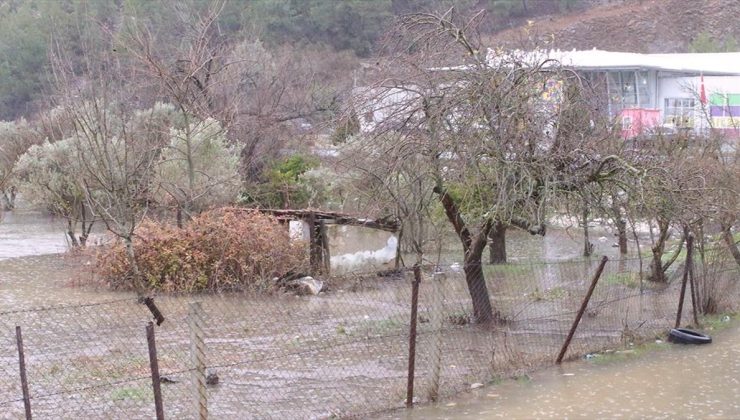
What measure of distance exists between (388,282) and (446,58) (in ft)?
21.7

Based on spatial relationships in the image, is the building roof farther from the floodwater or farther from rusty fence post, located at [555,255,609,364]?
rusty fence post, located at [555,255,609,364]

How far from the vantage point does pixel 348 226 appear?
63.0 feet

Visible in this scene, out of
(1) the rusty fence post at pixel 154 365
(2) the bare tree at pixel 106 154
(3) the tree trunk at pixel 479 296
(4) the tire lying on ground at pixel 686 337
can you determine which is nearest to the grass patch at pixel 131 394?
(1) the rusty fence post at pixel 154 365

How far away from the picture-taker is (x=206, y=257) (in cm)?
1716

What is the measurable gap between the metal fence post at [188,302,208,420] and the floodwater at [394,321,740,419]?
2.08 m

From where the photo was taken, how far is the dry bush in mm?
16938

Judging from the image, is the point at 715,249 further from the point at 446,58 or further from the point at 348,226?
the point at 348,226

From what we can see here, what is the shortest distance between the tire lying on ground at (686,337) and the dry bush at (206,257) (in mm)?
7653

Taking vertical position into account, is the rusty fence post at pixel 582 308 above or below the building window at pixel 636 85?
below

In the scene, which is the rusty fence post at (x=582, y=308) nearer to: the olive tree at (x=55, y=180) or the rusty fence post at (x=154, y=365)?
the rusty fence post at (x=154, y=365)

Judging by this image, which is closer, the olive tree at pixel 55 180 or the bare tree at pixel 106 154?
the bare tree at pixel 106 154

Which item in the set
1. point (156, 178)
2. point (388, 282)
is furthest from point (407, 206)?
point (156, 178)

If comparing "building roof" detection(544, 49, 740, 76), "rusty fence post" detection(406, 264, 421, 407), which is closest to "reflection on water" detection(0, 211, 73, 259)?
"rusty fence post" detection(406, 264, 421, 407)

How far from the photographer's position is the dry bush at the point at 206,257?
16938mm
